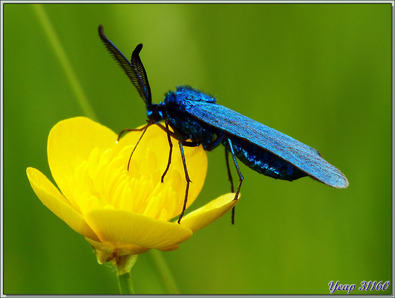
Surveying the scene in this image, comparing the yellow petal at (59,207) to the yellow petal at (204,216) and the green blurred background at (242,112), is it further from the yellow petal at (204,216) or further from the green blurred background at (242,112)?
the green blurred background at (242,112)

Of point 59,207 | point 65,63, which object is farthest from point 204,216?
point 65,63

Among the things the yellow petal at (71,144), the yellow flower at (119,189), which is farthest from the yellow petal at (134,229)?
the yellow petal at (71,144)

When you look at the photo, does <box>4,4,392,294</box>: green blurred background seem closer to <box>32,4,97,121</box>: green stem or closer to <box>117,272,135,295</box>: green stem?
<box>32,4,97,121</box>: green stem

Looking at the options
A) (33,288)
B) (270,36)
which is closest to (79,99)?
(33,288)

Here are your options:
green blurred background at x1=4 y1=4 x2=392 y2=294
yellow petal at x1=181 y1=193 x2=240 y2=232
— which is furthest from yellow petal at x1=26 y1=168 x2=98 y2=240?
green blurred background at x1=4 y1=4 x2=392 y2=294

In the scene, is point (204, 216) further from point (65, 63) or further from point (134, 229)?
point (65, 63)

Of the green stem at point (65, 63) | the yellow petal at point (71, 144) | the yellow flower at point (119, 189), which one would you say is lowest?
the yellow flower at point (119, 189)
